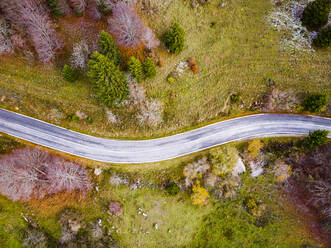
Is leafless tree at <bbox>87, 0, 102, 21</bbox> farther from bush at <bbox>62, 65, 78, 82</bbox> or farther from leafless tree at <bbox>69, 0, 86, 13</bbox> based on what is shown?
bush at <bbox>62, 65, 78, 82</bbox>

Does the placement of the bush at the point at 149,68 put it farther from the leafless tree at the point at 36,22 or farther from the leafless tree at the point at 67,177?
the leafless tree at the point at 67,177

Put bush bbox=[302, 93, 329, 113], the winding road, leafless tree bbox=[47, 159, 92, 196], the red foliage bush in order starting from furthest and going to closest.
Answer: the winding road
leafless tree bbox=[47, 159, 92, 196]
bush bbox=[302, 93, 329, 113]
the red foliage bush

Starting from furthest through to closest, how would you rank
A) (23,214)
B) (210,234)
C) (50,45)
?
1. (210,234)
2. (23,214)
3. (50,45)

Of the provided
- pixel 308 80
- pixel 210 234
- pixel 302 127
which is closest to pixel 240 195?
pixel 210 234

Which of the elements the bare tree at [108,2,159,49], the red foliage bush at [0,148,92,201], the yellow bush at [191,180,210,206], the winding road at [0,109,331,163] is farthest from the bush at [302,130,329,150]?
the red foliage bush at [0,148,92,201]

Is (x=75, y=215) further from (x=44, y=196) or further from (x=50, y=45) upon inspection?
(x=50, y=45)

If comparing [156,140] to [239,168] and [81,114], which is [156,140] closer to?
[81,114]

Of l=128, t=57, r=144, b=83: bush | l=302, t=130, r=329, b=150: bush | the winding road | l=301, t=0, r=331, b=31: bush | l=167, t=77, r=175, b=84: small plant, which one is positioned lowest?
the winding road
